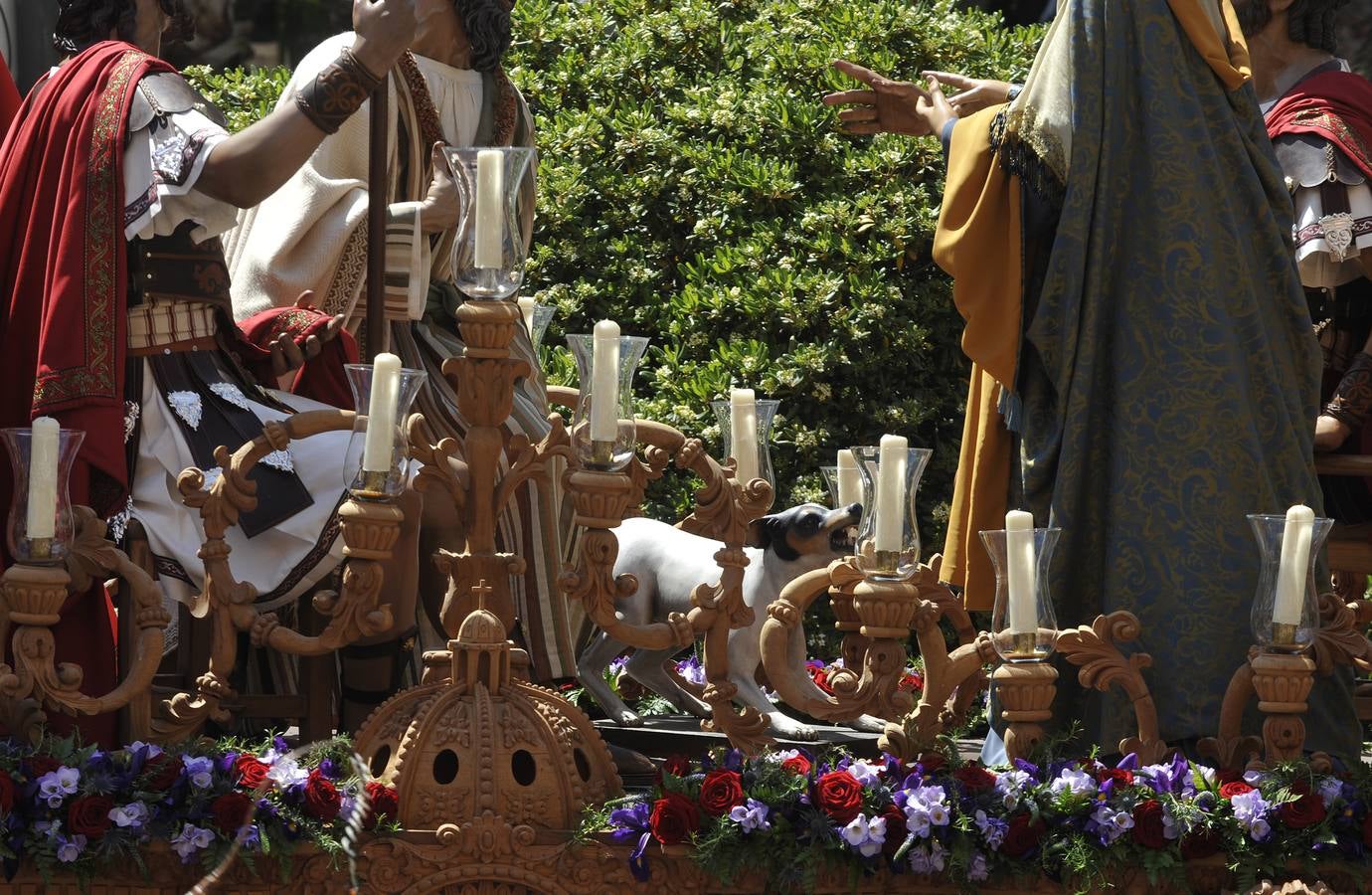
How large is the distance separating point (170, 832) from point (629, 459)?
990mm

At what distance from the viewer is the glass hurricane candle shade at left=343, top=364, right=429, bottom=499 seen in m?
3.55

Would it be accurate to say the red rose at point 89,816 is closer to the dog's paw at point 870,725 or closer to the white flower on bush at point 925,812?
the white flower on bush at point 925,812

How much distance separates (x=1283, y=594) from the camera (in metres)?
3.56

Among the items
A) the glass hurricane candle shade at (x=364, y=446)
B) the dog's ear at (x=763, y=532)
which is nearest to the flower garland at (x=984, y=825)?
the glass hurricane candle shade at (x=364, y=446)

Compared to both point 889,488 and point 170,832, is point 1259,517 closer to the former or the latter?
point 889,488

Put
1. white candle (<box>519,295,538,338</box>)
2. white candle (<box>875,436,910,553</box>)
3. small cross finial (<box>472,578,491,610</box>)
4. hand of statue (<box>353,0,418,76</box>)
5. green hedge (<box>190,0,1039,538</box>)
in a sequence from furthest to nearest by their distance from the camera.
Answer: green hedge (<box>190,0,1039,538</box>) → white candle (<box>519,295,538,338</box>) → hand of statue (<box>353,0,418,76</box>) → small cross finial (<box>472,578,491,610</box>) → white candle (<box>875,436,910,553</box>)

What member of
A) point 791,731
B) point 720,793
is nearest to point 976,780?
point 720,793

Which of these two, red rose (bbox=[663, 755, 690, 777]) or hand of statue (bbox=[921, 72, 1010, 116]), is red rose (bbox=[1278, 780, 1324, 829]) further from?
hand of statue (bbox=[921, 72, 1010, 116])

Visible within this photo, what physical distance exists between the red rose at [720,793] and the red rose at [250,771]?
744 millimetres

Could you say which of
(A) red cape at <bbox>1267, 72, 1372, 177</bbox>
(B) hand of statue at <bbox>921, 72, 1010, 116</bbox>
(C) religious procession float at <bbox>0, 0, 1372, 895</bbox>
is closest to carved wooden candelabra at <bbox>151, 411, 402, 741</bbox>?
(C) religious procession float at <bbox>0, 0, 1372, 895</bbox>

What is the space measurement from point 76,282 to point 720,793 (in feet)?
5.51

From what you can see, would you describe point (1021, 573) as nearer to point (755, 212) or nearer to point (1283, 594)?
point (1283, 594)

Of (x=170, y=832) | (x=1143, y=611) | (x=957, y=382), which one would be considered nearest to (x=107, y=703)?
(x=170, y=832)

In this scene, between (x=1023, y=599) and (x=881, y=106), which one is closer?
(x=1023, y=599)
